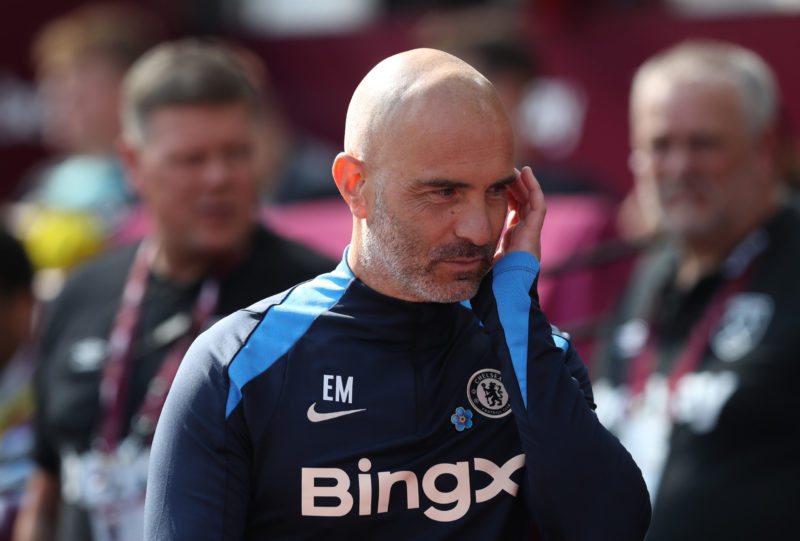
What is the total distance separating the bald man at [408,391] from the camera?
6.79 feet

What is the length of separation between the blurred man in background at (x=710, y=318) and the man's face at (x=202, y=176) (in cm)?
117

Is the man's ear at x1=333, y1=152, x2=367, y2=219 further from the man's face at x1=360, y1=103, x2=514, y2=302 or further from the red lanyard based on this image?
the red lanyard

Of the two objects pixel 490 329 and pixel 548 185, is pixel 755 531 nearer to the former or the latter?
pixel 490 329

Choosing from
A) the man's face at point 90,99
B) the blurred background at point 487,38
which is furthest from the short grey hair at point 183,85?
the man's face at point 90,99

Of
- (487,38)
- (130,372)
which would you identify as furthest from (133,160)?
(487,38)

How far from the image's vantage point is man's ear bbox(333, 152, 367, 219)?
7.12 feet

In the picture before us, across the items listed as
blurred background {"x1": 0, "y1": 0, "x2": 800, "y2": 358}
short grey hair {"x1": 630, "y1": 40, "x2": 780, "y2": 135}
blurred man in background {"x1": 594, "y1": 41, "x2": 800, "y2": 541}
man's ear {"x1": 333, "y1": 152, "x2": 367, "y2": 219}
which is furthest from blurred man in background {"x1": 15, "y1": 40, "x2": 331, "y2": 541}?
short grey hair {"x1": 630, "y1": 40, "x2": 780, "y2": 135}

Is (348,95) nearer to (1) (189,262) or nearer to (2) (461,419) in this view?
(1) (189,262)

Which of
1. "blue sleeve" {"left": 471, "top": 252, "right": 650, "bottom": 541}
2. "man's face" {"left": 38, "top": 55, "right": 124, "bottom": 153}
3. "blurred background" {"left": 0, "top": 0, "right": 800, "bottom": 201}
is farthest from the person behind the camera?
"blurred background" {"left": 0, "top": 0, "right": 800, "bottom": 201}

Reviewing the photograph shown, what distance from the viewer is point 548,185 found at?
4789 mm

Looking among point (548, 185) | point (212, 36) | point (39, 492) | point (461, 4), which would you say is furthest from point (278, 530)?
point (212, 36)

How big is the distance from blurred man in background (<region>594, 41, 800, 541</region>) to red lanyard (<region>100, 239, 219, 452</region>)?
1.16m

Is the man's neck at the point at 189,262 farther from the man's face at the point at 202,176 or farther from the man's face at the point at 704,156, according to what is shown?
the man's face at the point at 704,156

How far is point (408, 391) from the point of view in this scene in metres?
2.16
